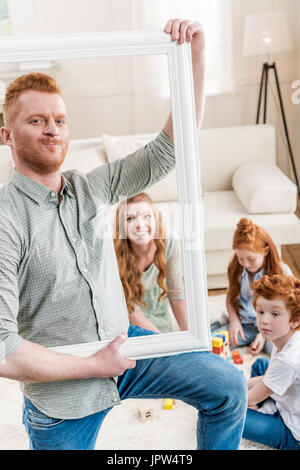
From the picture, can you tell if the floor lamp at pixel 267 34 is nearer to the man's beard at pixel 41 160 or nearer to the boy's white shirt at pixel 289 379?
the boy's white shirt at pixel 289 379

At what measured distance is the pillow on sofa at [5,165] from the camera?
93 centimetres

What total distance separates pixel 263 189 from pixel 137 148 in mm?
304

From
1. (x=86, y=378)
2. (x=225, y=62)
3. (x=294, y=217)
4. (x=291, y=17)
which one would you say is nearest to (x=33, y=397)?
(x=86, y=378)

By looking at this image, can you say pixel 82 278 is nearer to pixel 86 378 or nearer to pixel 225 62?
pixel 86 378

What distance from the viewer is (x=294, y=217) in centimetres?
173

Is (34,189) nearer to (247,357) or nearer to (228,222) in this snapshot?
(228,222)

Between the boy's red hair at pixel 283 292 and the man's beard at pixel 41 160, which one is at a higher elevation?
A: the man's beard at pixel 41 160

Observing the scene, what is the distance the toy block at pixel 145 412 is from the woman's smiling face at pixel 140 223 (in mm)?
829

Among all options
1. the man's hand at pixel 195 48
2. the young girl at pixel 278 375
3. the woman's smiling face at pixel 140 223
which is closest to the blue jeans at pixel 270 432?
the young girl at pixel 278 375

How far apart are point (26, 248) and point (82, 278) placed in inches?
4.8

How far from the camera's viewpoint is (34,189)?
0.93 meters

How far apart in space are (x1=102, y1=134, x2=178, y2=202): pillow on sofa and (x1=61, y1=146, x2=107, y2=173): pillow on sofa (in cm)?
2

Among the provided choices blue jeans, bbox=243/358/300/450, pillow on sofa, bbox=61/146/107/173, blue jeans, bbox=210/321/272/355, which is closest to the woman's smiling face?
pillow on sofa, bbox=61/146/107/173

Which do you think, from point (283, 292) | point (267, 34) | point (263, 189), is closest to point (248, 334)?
point (283, 292)
